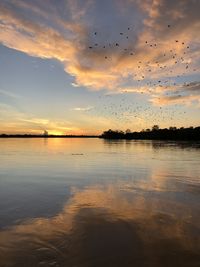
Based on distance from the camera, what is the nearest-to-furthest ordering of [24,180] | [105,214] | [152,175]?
[105,214], [24,180], [152,175]

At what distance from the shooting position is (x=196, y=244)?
9312 millimetres

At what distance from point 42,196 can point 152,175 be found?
12103 millimetres

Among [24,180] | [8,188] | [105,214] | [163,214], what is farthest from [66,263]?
[24,180]

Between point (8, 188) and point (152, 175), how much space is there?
484 inches

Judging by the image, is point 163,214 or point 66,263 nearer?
point 66,263

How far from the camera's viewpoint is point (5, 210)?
1320cm

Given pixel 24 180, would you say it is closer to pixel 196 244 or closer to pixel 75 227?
pixel 75 227

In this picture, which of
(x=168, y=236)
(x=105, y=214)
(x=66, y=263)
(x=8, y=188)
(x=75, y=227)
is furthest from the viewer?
(x=8, y=188)

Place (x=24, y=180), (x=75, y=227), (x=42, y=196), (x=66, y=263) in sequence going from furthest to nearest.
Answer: (x=24, y=180) < (x=42, y=196) < (x=75, y=227) < (x=66, y=263)

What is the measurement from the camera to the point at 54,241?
365 inches

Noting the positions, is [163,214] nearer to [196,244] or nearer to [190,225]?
[190,225]

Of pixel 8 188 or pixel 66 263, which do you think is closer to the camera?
pixel 66 263

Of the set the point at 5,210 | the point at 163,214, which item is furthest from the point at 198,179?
the point at 5,210

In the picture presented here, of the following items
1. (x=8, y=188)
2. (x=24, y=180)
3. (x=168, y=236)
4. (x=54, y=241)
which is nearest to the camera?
(x=54, y=241)
